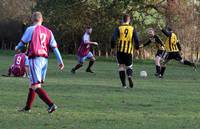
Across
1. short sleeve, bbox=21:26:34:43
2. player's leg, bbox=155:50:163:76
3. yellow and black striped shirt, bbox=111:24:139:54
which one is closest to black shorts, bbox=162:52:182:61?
player's leg, bbox=155:50:163:76

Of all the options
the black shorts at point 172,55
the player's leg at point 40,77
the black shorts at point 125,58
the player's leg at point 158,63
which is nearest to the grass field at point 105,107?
the player's leg at point 40,77

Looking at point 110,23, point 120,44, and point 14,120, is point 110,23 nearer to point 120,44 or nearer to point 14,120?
point 120,44

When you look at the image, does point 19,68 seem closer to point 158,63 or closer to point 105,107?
point 158,63

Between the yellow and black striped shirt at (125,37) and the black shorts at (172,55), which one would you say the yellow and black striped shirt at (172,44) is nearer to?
the black shorts at (172,55)

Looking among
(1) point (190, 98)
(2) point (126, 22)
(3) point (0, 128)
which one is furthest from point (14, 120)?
(2) point (126, 22)

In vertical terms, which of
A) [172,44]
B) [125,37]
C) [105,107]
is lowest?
[105,107]

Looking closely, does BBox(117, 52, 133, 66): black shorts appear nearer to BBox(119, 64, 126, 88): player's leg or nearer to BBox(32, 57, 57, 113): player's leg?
BBox(119, 64, 126, 88): player's leg

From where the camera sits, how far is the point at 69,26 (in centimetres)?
4862

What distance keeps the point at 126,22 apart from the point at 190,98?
144 inches

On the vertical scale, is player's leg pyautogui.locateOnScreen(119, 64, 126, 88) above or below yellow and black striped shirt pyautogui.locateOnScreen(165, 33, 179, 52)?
below

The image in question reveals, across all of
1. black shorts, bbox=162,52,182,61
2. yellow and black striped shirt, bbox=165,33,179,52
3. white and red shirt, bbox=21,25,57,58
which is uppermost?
white and red shirt, bbox=21,25,57,58

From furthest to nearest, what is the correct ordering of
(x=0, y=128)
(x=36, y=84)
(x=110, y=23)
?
(x=110, y=23)
(x=36, y=84)
(x=0, y=128)

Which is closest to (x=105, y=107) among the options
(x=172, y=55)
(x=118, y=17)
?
(x=172, y=55)

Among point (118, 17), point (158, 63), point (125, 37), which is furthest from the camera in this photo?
point (118, 17)
